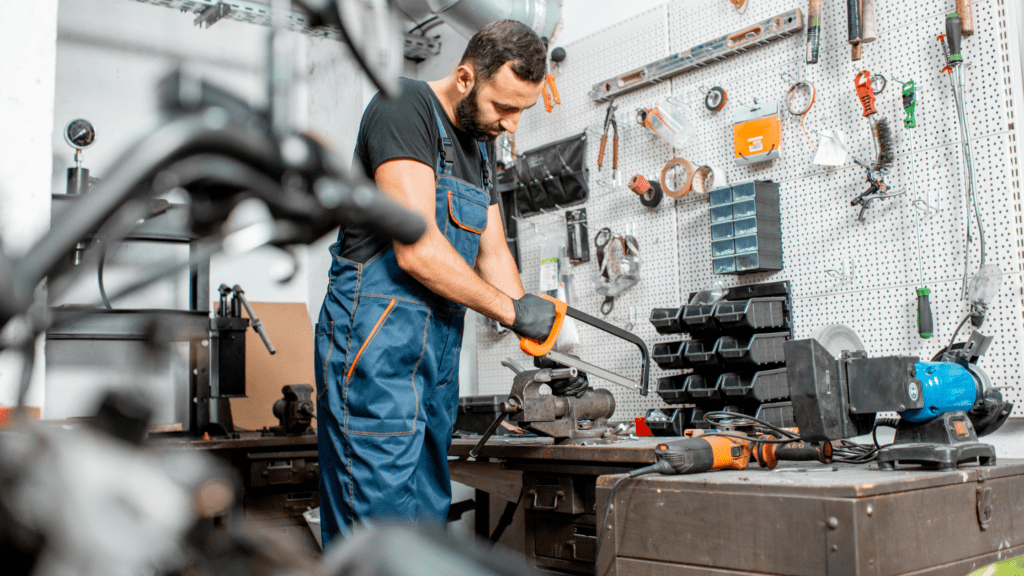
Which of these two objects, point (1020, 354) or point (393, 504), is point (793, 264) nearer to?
point (1020, 354)

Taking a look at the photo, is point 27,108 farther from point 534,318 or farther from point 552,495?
point 552,495

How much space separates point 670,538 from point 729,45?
5.91 feet

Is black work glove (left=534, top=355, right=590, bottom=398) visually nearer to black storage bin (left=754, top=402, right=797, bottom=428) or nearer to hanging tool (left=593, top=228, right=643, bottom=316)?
black storage bin (left=754, top=402, right=797, bottom=428)

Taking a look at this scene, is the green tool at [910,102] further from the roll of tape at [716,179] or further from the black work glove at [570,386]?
the black work glove at [570,386]

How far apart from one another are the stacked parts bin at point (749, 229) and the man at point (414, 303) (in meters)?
0.95

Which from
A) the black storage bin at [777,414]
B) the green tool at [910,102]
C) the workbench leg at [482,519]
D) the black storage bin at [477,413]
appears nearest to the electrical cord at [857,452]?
the black storage bin at [777,414]

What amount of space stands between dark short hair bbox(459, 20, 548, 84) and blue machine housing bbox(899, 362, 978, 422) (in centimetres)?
99

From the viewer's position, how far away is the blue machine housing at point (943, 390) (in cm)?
140

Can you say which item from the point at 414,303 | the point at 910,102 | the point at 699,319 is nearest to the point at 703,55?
the point at 910,102

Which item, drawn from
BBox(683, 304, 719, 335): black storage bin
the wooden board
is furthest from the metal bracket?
BBox(683, 304, 719, 335): black storage bin

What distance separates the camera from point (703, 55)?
102 inches

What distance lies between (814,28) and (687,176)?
0.61 metres

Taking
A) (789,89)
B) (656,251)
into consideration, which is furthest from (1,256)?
(656,251)

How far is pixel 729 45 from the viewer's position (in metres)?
2.51
